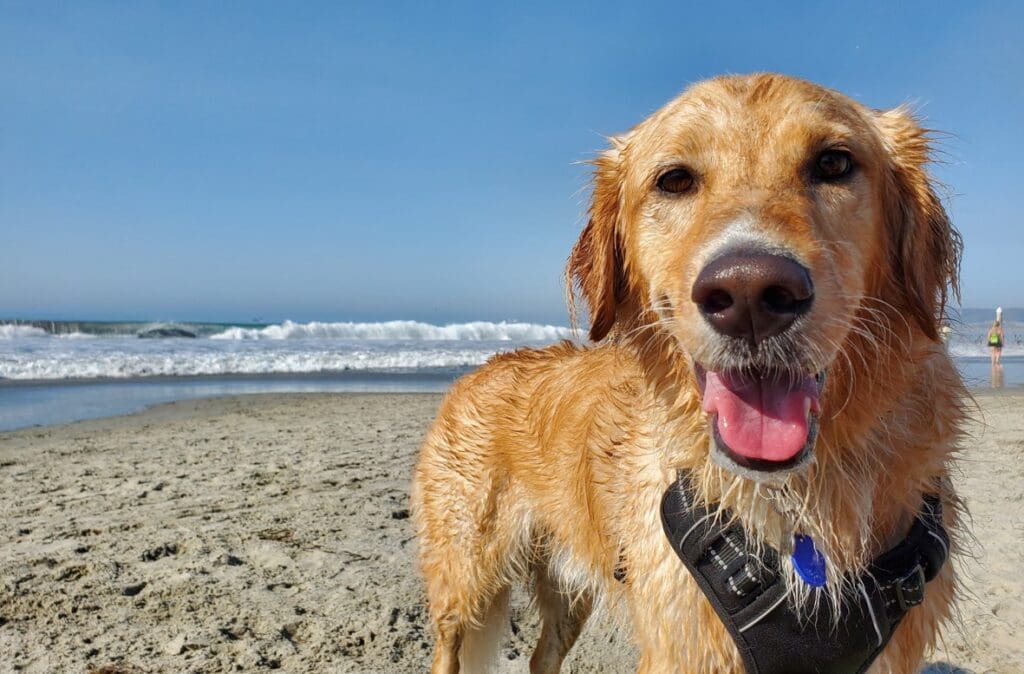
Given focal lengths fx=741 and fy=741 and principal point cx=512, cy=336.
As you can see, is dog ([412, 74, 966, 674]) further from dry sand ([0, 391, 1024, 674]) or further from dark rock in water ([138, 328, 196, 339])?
dark rock in water ([138, 328, 196, 339])

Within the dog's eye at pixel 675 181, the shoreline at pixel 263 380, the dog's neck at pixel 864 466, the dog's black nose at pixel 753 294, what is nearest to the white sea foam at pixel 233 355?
the shoreline at pixel 263 380

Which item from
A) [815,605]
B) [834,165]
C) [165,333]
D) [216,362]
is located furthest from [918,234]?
[165,333]

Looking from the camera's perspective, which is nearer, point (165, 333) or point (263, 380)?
point (263, 380)

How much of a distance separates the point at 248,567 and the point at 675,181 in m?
3.66

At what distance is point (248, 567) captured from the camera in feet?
15.2

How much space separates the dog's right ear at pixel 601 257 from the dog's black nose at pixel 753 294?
87cm

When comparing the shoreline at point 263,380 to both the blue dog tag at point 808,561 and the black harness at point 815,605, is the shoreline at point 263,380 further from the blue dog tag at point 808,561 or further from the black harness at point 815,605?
the blue dog tag at point 808,561

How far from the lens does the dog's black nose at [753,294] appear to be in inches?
66.4

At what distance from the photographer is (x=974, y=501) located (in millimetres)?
5793

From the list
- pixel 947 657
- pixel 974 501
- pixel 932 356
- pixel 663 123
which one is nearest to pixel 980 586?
pixel 947 657

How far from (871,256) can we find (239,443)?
8.00 metres

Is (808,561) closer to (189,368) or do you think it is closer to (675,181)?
A: (675,181)

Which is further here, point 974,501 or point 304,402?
point 304,402

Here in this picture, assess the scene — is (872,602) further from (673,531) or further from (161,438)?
(161,438)
